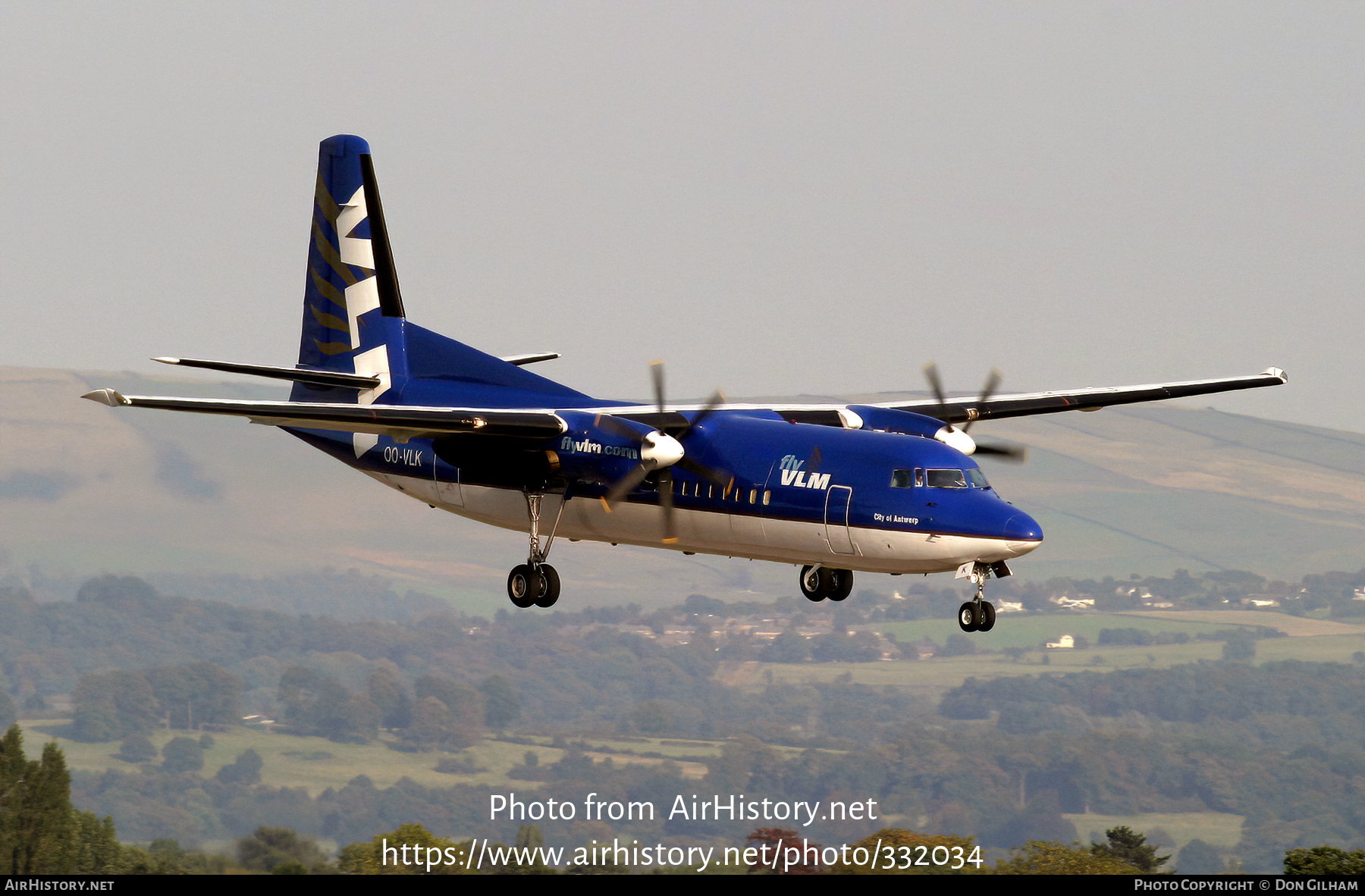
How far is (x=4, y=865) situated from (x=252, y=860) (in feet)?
63.6

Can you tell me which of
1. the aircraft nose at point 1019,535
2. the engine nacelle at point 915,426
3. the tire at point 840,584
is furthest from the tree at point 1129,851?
the aircraft nose at point 1019,535

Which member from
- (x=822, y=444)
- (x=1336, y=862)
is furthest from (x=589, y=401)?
(x=1336, y=862)

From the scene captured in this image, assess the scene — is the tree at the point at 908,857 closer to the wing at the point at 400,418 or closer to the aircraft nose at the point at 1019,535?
the wing at the point at 400,418

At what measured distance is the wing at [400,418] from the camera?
30.6m

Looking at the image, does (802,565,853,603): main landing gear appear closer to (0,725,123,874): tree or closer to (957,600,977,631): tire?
(957,600,977,631): tire

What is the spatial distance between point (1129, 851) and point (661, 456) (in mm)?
103196

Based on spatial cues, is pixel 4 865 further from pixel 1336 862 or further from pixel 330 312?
pixel 1336 862

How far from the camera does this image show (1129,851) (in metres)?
122

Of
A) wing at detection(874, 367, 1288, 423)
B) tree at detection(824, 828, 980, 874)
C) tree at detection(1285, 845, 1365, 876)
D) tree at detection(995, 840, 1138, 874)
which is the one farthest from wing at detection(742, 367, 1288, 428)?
tree at detection(824, 828, 980, 874)

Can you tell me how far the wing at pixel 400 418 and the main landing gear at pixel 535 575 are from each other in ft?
6.09

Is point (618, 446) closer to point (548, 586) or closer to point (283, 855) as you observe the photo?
point (548, 586)

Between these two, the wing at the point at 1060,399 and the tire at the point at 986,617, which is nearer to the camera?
the tire at the point at 986,617

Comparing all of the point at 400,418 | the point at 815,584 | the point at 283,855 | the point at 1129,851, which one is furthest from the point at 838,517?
the point at 1129,851

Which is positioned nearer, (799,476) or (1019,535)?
(1019,535)
